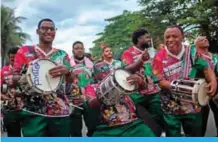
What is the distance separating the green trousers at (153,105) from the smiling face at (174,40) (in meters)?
0.41

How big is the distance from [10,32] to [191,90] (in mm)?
1196

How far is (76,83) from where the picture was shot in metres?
2.98

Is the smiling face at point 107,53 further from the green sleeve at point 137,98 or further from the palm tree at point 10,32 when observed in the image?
the palm tree at point 10,32

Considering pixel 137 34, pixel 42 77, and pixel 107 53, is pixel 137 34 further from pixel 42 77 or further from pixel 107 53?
pixel 42 77

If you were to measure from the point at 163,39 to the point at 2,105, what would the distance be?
3.63ft

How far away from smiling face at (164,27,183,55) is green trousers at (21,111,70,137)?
27.6 inches

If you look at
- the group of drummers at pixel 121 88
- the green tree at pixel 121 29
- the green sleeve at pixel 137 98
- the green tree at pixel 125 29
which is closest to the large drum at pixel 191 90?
the group of drummers at pixel 121 88

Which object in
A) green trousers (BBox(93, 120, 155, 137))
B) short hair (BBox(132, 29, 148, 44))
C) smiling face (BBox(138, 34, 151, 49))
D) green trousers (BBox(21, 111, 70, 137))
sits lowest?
green trousers (BBox(93, 120, 155, 137))

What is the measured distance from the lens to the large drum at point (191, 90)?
7.98 feet

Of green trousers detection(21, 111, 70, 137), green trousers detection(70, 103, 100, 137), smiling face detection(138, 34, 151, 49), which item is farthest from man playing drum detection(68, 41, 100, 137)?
green trousers detection(21, 111, 70, 137)

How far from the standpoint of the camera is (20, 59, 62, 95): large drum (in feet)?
7.89

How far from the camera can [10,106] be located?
9.68 ft

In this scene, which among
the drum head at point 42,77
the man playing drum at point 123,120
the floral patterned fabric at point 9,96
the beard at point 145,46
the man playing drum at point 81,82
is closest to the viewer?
the drum head at point 42,77

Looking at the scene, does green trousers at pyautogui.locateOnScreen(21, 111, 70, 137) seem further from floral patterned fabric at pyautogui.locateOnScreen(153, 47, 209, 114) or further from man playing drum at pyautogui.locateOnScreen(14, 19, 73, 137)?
floral patterned fabric at pyautogui.locateOnScreen(153, 47, 209, 114)
